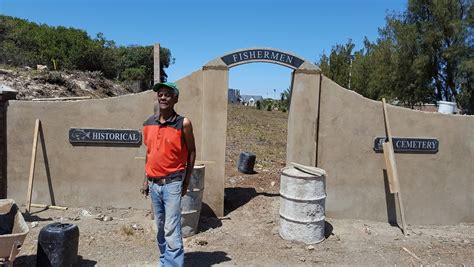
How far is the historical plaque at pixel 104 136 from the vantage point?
7754 mm

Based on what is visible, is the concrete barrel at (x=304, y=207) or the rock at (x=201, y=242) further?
the concrete barrel at (x=304, y=207)

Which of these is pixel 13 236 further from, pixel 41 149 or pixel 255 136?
pixel 255 136

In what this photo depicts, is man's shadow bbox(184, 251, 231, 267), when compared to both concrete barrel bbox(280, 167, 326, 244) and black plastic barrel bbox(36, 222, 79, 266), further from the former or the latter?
black plastic barrel bbox(36, 222, 79, 266)

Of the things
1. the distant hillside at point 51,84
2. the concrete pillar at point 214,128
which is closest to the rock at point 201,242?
the concrete pillar at point 214,128

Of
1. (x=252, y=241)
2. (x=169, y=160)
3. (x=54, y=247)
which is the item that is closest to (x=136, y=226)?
(x=252, y=241)

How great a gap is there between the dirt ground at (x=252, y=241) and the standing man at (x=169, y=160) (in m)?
1.13

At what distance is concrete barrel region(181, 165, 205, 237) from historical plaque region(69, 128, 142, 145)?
1.49 meters

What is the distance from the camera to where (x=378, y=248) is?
6.81 m

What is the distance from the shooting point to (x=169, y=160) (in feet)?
15.8

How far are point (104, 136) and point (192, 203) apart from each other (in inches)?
83.8

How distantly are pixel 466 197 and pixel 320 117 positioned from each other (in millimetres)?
3179

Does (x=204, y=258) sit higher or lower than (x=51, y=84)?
lower

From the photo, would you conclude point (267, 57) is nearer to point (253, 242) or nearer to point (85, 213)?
point (253, 242)

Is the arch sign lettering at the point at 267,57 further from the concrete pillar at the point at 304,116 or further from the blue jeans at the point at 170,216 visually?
the blue jeans at the point at 170,216
